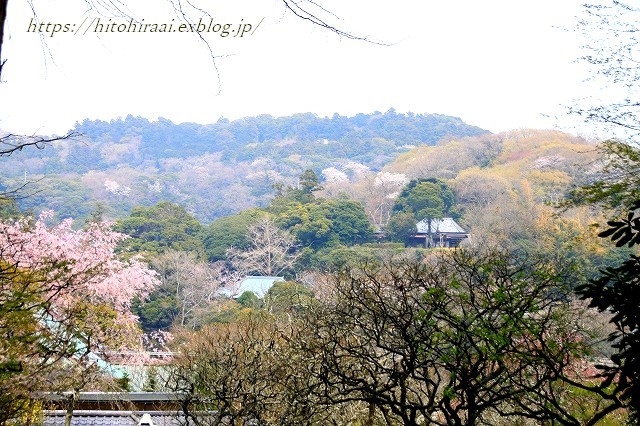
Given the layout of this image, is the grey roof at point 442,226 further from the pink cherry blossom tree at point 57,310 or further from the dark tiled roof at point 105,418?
the dark tiled roof at point 105,418

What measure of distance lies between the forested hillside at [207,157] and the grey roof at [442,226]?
18024 mm

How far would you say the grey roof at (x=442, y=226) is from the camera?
32.7m

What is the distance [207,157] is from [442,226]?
125 feet

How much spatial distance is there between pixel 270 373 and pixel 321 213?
81.2ft

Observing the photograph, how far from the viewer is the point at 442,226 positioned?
32.9 meters

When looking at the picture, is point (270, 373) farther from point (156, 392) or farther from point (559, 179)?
point (559, 179)

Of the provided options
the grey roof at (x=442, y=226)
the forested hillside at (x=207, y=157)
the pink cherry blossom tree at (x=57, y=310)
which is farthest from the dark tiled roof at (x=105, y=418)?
the forested hillside at (x=207, y=157)

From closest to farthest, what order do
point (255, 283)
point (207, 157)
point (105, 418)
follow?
1. point (105, 418)
2. point (255, 283)
3. point (207, 157)

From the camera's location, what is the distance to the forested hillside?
48.9m

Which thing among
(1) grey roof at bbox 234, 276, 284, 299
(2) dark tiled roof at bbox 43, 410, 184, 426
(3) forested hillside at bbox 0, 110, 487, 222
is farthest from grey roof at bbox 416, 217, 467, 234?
(2) dark tiled roof at bbox 43, 410, 184, 426

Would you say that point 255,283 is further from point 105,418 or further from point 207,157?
point 207,157

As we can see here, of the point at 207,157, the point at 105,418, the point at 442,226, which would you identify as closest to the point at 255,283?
the point at 442,226

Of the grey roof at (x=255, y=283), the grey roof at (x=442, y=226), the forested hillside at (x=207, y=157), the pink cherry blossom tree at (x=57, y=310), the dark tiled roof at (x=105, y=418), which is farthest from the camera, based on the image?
the forested hillside at (x=207, y=157)

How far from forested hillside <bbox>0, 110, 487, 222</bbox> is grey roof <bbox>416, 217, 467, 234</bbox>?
1802 centimetres
